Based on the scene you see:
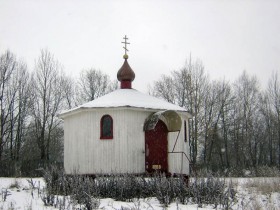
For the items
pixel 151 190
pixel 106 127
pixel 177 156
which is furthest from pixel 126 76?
pixel 151 190

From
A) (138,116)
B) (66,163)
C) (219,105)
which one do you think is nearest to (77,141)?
(66,163)

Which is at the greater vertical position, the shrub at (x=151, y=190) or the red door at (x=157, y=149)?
the red door at (x=157, y=149)

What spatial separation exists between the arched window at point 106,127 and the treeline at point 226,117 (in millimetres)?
16951

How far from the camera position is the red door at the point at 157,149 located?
16.6m

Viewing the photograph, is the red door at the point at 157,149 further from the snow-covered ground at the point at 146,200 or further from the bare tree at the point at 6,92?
the bare tree at the point at 6,92

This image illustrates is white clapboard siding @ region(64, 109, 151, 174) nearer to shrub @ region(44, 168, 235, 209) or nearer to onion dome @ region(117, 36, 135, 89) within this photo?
shrub @ region(44, 168, 235, 209)

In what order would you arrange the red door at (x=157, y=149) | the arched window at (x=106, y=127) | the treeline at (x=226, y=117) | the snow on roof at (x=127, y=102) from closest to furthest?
the arched window at (x=106, y=127) < the snow on roof at (x=127, y=102) < the red door at (x=157, y=149) < the treeline at (x=226, y=117)

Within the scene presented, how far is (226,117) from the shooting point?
3897cm

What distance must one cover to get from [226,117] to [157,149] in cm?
2357

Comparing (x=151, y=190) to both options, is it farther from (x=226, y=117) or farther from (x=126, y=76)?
(x=226, y=117)

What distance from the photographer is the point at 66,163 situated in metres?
17.6

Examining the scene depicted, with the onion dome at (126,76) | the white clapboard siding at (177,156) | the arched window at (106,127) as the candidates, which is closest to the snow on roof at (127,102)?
the arched window at (106,127)

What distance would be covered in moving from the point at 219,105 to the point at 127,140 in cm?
2269

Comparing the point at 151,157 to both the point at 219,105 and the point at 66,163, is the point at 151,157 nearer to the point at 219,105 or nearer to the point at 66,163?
the point at 66,163
